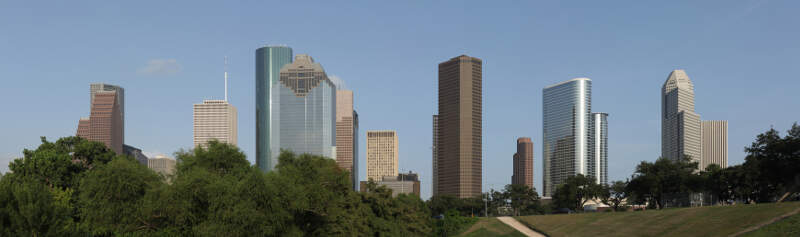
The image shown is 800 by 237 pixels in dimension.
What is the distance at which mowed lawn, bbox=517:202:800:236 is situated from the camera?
5834cm

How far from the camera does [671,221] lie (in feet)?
228

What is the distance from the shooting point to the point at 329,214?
57.1 m

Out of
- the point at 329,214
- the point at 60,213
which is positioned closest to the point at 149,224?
the point at 60,213

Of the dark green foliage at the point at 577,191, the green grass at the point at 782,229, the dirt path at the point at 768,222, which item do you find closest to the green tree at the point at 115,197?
the dirt path at the point at 768,222

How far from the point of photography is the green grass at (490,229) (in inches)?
3787

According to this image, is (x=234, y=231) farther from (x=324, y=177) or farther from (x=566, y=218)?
(x=566, y=218)

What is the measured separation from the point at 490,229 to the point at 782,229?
53404 millimetres

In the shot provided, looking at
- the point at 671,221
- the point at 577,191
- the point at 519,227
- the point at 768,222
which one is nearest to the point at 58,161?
the point at 519,227

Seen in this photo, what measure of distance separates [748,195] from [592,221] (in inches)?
1141

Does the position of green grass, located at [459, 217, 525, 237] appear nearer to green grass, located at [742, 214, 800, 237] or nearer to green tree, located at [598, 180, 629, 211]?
green tree, located at [598, 180, 629, 211]

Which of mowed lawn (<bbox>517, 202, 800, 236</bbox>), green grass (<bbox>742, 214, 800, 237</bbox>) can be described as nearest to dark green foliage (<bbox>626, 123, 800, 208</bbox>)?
mowed lawn (<bbox>517, 202, 800, 236</bbox>)

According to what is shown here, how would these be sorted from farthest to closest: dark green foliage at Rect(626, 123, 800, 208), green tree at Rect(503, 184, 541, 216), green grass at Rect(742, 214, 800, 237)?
green tree at Rect(503, 184, 541, 216)
dark green foliage at Rect(626, 123, 800, 208)
green grass at Rect(742, 214, 800, 237)

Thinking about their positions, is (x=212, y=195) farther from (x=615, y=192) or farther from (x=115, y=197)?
(x=615, y=192)

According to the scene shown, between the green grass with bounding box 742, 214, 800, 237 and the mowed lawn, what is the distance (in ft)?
7.30
